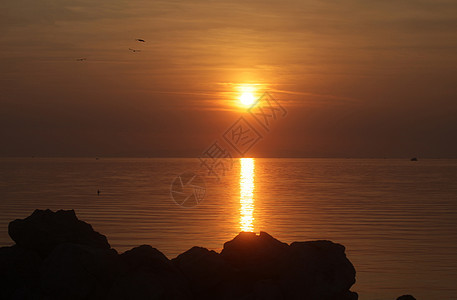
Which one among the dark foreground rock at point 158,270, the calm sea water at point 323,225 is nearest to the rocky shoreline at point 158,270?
the dark foreground rock at point 158,270

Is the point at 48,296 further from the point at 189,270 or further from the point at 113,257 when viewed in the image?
the point at 189,270

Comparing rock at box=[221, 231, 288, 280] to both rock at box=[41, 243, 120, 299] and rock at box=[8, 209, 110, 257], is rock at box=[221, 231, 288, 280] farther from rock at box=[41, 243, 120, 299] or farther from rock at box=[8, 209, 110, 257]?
rock at box=[8, 209, 110, 257]

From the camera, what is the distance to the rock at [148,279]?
54.2ft

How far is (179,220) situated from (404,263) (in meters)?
21.6

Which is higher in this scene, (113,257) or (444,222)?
(444,222)

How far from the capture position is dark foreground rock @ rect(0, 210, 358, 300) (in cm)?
1697

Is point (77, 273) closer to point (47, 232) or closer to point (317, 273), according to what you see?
point (47, 232)

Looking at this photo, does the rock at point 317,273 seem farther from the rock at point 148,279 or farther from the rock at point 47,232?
the rock at point 47,232

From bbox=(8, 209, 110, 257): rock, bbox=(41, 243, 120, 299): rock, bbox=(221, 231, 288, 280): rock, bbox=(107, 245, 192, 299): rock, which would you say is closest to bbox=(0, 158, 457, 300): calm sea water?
bbox=(221, 231, 288, 280): rock

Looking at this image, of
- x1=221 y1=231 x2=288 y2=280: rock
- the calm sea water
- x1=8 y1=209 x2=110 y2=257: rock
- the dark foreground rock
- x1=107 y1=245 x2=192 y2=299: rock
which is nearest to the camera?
x1=107 y1=245 x2=192 y2=299: rock

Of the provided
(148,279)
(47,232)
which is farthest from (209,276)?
(47,232)

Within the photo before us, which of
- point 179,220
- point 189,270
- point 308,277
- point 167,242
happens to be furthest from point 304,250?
point 179,220

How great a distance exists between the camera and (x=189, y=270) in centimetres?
1848

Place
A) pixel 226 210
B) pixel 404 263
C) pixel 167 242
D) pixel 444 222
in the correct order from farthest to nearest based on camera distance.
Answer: pixel 226 210, pixel 444 222, pixel 167 242, pixel 404 263
